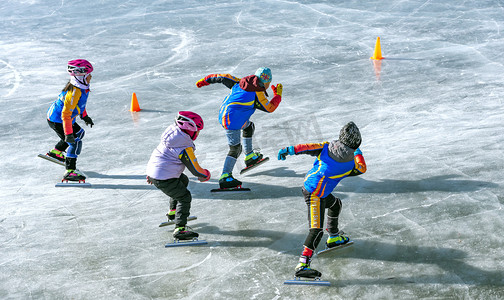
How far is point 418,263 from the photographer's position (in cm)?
628

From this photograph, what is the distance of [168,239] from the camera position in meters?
7.31

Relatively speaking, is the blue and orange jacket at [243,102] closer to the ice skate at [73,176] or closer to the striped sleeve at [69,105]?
the striped sleeve at [69,105]

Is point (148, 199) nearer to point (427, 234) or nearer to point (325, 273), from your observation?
point (325, 273)

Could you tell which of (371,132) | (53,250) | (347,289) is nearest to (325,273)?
(347,289)

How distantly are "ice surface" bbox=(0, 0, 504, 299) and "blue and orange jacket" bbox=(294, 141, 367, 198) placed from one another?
94 centimetres

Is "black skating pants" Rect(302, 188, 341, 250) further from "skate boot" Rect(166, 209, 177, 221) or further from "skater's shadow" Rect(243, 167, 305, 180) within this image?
"skater's shadow" Rect(243, 167, 305, 180)

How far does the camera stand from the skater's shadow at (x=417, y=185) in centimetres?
802

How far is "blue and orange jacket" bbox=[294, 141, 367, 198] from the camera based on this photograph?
20.1ft

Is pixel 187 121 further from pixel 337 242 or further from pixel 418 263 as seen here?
A: pixel 418 263

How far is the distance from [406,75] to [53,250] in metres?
10.2

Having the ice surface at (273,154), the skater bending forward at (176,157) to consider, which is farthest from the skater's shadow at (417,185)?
the skater bending forward at (176,157)

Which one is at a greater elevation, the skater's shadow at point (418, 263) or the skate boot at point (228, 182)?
the skater's shadow at point (418, 263)

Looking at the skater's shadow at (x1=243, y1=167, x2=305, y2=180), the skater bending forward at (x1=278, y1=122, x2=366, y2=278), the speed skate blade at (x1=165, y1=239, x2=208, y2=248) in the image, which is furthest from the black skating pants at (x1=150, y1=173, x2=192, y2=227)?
the skater's shadow at (x1=243, y1=167, x2=305, y2=180)

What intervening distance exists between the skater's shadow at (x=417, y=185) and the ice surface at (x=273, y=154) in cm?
4
